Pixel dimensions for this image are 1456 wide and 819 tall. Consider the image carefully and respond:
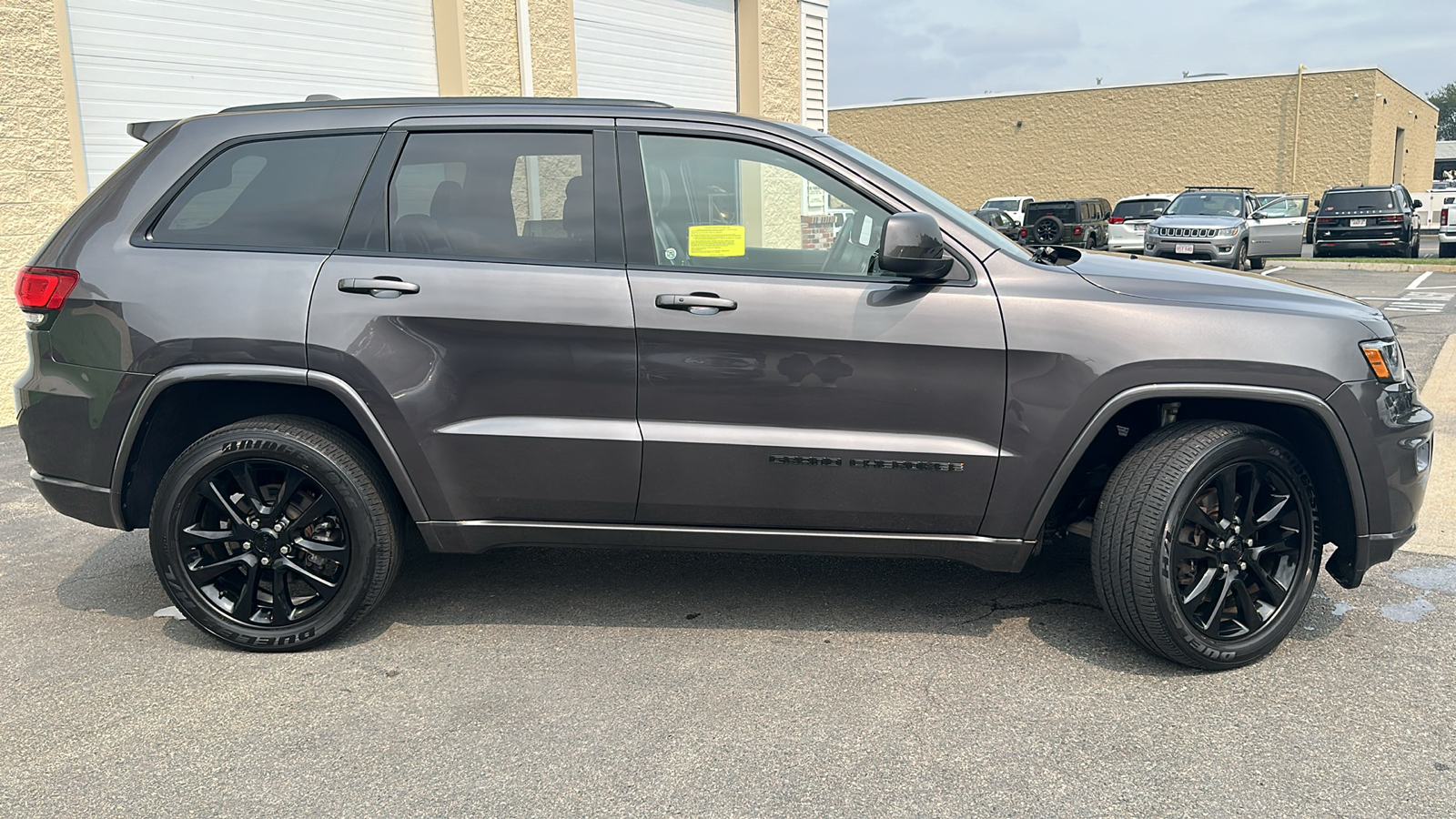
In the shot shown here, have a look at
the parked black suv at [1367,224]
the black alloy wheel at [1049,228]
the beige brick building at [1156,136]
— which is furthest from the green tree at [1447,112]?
the black alloy wheel at [1049,228]

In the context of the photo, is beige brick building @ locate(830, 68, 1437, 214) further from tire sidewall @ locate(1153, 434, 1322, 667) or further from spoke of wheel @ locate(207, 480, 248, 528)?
spoke of wheel @ locate(207, 480, 248, 528)

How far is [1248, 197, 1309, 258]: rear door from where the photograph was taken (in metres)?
22.6

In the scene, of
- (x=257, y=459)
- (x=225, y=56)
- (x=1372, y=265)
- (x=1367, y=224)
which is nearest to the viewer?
(x=257, y=459)

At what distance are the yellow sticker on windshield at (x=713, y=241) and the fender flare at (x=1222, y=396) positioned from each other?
126cm

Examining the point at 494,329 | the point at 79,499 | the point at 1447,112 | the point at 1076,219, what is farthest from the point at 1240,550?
the point at 1447,112

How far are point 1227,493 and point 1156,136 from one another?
43.0m

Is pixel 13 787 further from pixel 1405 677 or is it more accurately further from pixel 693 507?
pixel 1405 677

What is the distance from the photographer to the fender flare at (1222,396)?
349cm

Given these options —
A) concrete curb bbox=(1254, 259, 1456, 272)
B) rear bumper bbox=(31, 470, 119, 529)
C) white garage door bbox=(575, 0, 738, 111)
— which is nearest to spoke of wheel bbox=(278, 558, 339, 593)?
rear bumper bbox=(31, 470, 119, 529)

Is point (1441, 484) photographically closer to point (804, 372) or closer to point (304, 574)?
point (804, 372)

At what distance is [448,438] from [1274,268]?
22892mm

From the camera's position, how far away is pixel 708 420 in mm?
3635

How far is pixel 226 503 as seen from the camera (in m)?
3.78

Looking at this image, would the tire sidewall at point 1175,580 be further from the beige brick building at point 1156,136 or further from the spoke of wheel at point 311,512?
the beige brick building at point 1156,136
